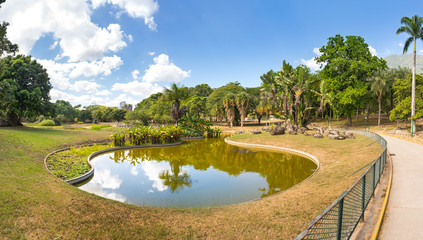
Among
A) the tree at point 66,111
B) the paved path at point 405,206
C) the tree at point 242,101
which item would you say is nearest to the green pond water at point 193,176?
the paved path at point 405,206

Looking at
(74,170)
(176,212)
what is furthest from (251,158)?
(74,170)

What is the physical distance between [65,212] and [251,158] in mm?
14397

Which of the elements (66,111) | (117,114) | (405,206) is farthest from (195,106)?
(66,111)

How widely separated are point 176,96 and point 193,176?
23.5 metres

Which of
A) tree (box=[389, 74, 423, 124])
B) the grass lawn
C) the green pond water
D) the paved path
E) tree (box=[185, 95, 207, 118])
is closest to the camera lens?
the paved path

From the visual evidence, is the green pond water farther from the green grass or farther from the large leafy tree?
the large leafy tree

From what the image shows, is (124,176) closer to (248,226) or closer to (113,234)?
(113,234)

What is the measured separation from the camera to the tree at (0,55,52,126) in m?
23.5

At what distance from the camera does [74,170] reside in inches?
528

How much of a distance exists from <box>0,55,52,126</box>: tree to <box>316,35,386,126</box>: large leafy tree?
1715 inches

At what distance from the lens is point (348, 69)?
35125 mm

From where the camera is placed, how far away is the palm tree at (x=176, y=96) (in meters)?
34.7

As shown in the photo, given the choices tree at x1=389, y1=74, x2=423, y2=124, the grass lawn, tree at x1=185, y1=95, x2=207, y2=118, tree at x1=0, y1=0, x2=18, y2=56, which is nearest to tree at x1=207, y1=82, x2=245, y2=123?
tree at x1=185, y1=95, x2=207, y2=118

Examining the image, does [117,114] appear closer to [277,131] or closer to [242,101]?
[242,101]
